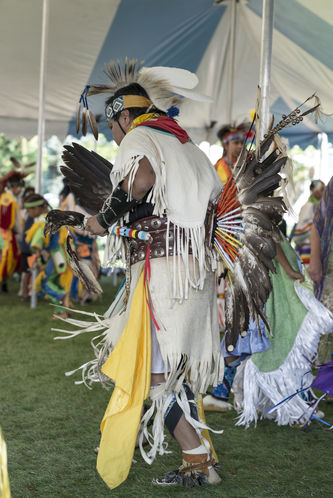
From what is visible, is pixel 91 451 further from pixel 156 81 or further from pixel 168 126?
pixel 156 81

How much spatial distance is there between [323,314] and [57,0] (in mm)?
5421

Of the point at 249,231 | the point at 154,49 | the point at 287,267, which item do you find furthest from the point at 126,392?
the point at 154,49

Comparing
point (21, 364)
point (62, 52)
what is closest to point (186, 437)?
point (21, 364)

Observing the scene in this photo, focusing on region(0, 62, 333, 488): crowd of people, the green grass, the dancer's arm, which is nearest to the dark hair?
region(0, 62, 333, 488): crowd of people

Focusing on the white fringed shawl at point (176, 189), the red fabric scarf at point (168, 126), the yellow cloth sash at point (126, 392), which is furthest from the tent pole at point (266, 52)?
the yellow cloth sash at point (126, 392)

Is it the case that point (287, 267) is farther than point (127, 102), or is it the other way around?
point (287, 267)

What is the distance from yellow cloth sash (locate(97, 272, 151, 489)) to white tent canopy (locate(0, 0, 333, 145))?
4233 millimetres

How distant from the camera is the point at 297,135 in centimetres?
992

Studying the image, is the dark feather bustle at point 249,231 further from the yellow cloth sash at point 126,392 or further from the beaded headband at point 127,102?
the beaded headband at point 127,102

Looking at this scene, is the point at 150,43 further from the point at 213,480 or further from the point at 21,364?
the point at 213,480

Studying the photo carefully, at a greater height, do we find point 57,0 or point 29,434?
point 57,0

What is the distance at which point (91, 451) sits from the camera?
276 cm

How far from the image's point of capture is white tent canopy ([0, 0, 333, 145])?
6402 mm

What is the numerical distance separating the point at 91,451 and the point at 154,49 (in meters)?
6.71
